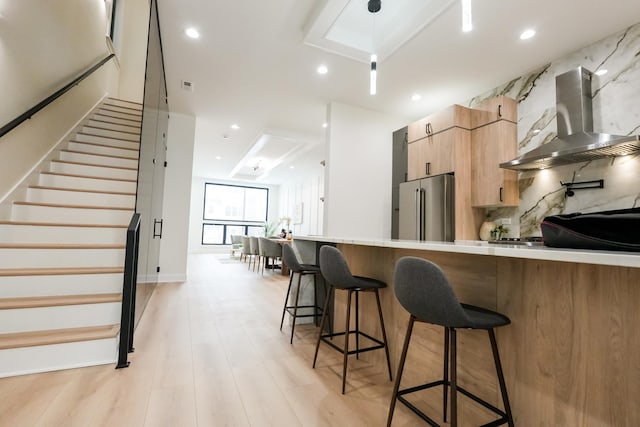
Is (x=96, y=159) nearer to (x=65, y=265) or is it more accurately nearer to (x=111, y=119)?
(x=111, y=119)

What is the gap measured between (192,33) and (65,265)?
2.47 metres

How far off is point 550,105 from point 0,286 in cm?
526

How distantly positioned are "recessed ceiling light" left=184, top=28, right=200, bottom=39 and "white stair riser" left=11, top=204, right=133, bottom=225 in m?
1.92

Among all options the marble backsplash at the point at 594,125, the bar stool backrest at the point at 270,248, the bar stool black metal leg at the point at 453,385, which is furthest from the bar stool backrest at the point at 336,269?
the bar stool backrest at the point at 270,248

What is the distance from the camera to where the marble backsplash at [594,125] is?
2695mm

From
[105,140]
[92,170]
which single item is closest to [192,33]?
[92,170]

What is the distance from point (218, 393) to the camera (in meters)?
1.78

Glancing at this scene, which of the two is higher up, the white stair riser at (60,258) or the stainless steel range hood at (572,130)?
the stainless steel range hood at (572,130)

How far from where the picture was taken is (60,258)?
2527 mm

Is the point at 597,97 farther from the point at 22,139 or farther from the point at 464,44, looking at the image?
the point at 22,139

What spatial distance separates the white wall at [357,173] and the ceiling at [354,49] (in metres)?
0.28

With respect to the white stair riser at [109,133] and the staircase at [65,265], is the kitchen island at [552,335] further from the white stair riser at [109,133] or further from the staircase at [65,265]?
the white stair riser at [109,133]

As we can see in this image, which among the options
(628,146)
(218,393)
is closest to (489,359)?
(218,393)

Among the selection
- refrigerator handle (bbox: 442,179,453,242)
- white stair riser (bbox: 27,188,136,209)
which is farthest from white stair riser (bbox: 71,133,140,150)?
refrigerator handle (bbox: 442,179,453,242)
